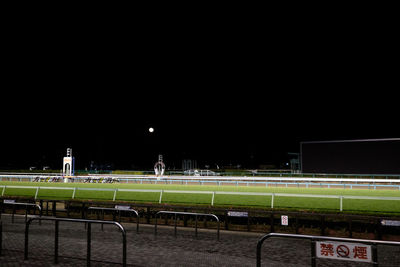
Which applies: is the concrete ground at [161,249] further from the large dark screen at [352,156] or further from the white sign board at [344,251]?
the large dark screen at [352,156]

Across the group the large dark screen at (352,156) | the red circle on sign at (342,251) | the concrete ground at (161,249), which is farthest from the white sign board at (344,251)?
the large dark screen at (352,156)

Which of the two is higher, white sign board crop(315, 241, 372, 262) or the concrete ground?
white sign board crop(315, 241, 372, 262)

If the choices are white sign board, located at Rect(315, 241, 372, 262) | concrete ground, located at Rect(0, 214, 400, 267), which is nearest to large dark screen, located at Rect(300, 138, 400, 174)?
concrete ground, located at Rect(0, 214, 400, 267)

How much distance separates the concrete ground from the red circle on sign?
2.67m

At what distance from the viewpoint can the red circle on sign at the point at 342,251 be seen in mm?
4855

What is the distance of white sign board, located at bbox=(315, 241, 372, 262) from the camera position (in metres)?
4.79

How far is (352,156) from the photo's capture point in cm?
3931

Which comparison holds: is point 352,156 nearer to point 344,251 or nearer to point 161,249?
point 161,249

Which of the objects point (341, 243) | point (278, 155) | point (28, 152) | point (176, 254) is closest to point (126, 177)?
point (176, 254)

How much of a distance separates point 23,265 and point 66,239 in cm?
299

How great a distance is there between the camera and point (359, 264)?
24.5ft

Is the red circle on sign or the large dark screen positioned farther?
the large dark screen

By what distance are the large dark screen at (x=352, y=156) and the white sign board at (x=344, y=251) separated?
121 ft

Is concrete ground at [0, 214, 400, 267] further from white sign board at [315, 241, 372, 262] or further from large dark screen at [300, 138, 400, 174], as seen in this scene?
large dark screen at [300, 138, 400, 174]
